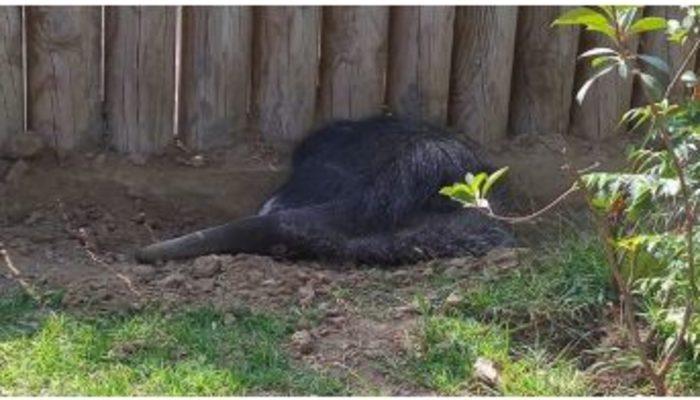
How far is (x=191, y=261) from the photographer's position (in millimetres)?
5195

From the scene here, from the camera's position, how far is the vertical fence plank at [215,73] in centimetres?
580

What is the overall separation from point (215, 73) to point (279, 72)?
0.88 feet

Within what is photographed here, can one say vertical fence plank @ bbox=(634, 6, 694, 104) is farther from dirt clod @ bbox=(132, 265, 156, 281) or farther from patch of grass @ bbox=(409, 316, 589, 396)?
dirt clod @ bbox=(132, 265, 156, 281)

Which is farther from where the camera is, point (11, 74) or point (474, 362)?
point (11, 74)

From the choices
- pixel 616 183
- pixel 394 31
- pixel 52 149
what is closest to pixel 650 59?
pixel 616 183

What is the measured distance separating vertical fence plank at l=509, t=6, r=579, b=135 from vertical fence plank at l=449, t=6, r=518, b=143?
84 millimetres

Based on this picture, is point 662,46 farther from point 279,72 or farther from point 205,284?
point 205,284

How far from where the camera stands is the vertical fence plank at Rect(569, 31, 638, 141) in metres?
6.15

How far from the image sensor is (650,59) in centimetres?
337

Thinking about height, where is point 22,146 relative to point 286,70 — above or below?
below

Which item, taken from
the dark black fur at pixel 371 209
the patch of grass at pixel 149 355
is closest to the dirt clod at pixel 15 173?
the dark black fur at pixel 371 209

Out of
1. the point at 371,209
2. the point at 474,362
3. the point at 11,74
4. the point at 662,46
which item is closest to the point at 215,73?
the point at 11,74

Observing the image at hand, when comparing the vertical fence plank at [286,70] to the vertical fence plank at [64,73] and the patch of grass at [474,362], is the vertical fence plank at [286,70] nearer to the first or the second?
the vertical fence plank at [64,73]

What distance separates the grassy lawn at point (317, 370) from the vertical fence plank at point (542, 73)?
5.06 ft
